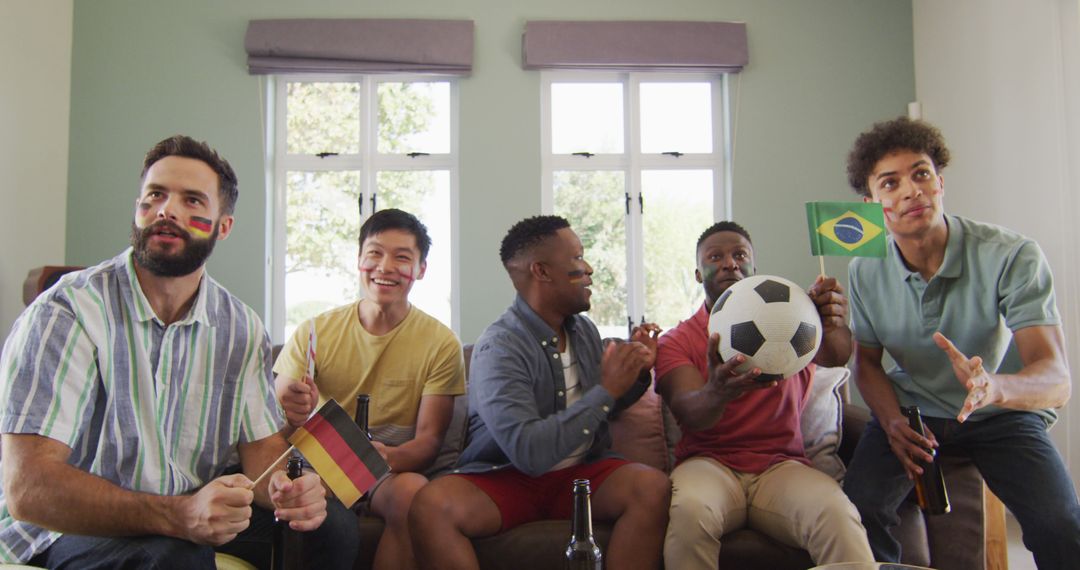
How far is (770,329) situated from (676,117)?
2.85m

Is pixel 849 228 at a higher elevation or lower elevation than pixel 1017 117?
lower

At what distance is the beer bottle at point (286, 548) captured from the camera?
158cm

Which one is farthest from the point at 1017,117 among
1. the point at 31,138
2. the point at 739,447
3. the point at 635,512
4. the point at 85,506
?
the point at 31,138

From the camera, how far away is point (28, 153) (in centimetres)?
384

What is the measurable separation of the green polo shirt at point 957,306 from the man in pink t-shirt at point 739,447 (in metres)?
0.18

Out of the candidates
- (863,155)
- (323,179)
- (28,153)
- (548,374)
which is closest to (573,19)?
(323,179)

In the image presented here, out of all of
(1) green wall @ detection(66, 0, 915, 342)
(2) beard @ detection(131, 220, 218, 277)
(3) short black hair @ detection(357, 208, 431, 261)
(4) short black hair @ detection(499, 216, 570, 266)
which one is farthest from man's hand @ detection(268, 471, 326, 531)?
(1) green wall @ detection(66, 0, 915, 342)

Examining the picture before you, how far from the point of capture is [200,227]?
1.67 meters

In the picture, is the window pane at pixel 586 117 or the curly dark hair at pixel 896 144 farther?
the window pane at pixel 586 117

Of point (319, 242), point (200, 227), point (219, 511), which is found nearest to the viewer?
point (219, 511)

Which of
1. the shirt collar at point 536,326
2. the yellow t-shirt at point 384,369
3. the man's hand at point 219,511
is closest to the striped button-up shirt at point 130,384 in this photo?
the man's hand at point 219,511

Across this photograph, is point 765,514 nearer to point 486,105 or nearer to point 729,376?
point 729,376

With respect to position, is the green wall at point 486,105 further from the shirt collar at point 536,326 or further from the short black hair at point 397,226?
the shirt collar at point 536,326

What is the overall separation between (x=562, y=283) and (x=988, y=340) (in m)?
1.20
